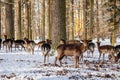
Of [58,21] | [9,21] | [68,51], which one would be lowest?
[68,51]

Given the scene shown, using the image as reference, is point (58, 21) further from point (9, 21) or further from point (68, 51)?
point (9, 21)

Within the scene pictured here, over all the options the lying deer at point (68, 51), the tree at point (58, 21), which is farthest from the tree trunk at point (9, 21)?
the lying deer at point (68, 51)

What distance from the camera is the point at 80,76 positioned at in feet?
44.2

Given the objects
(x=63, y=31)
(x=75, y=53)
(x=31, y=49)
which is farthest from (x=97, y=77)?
(x=31, y=49)

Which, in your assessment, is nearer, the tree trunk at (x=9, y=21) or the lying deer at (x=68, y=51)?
the lying deer at (x=68, y=51)

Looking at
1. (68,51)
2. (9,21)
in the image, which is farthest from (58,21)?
(9,21)

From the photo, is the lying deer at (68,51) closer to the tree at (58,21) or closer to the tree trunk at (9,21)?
the tree at (58,21)

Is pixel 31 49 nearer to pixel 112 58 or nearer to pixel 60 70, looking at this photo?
pixel 112 58

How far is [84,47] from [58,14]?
5434 mm

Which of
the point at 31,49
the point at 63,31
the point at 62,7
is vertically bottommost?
the point at 31,49

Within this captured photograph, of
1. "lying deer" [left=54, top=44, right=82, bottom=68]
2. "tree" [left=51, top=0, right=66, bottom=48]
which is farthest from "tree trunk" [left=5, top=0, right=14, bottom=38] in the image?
"lying deer" [left=54, top=44, right=82, bottom=68]

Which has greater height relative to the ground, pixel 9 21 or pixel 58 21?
pixel 58 21

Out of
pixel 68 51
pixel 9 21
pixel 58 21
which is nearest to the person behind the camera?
pixel 68 51

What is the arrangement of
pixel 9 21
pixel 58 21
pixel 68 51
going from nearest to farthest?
pixel 68 51
pixel 58 21
pixel 9 21
